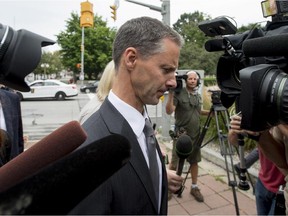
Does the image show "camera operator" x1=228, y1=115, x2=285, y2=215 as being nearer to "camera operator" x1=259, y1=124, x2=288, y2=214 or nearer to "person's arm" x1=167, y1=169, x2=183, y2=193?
"camera operator" x1=259, y1=124, x2=288, y2=214

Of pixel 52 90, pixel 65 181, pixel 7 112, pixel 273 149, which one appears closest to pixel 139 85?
pixel 65 181

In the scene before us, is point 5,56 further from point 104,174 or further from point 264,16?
point 264,16

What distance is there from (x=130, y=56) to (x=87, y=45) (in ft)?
131

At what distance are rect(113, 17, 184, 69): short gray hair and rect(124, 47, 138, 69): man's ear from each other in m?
0.02

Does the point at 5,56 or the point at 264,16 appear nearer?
the point at 5,56

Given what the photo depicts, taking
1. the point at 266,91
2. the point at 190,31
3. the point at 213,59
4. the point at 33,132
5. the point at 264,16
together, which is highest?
the point at 190,31

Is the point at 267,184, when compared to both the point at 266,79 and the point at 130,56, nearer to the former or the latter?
the point at 266,79

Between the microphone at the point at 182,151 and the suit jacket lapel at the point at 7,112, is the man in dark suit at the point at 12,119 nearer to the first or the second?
the suit jacket lapel at the point at 7,112

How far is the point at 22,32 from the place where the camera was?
777 millimetres

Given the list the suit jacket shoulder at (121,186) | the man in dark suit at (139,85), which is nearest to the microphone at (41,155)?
the suit jacket shoulder at (121,186)

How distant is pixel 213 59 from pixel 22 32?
35.7 meters

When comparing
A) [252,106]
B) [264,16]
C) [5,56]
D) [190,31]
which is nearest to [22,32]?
[5,56]

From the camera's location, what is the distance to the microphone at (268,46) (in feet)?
3.16

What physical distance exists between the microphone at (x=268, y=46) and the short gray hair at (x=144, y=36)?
35cm
